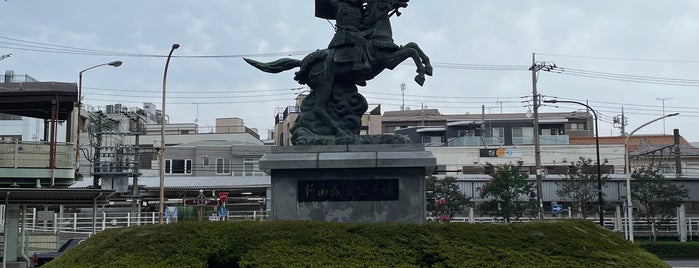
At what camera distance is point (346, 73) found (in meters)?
13.2

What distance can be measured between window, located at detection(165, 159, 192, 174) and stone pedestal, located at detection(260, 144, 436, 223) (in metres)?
42.4

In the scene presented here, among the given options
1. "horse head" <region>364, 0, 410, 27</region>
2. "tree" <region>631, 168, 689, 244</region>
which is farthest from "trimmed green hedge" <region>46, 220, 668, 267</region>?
"tree" <region>631, 168, 689, 244</region>

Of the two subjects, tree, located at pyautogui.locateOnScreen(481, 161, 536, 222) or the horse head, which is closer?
the horse head

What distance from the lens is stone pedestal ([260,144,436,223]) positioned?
12.0 m

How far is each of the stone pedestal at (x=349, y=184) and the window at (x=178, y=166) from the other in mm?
42423

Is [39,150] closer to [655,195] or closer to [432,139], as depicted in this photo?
[655,195]

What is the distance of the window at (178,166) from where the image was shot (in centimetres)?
5284

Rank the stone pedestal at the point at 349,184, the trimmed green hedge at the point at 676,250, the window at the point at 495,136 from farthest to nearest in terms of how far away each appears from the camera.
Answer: the window at the point at 495,136
the trimmed green hedge at the point at 676,250
the stone pedestal at the point at 349,184

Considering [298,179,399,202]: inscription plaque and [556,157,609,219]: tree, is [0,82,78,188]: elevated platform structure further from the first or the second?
[556,157,609,219]: tree

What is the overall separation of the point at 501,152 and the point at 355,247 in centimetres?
4677

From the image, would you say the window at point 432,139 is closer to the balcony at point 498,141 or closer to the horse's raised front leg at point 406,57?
the balcony at point 498,141

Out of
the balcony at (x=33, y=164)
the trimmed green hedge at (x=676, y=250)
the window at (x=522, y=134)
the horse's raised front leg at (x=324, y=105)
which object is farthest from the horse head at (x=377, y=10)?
the window at (x=522, y=134)

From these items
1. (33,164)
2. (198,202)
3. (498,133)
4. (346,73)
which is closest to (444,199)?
(198,202)

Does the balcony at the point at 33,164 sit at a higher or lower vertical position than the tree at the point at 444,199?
higher
